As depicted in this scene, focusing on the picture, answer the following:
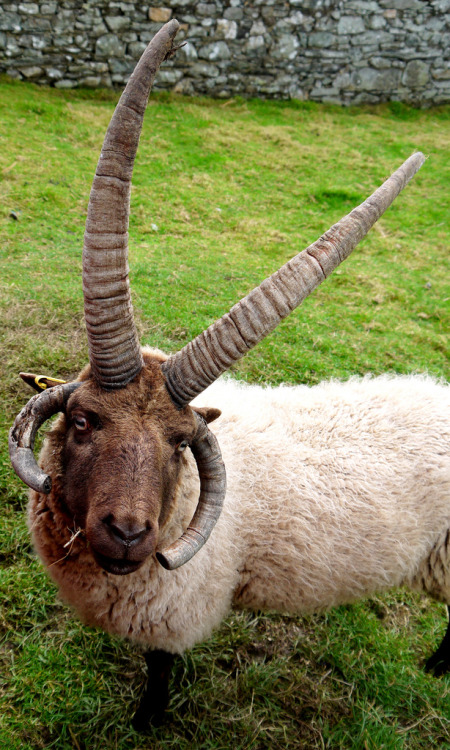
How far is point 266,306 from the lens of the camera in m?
2.27

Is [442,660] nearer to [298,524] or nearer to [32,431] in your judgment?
[298,524]

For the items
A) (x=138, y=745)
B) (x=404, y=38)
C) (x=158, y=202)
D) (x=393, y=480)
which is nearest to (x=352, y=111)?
(x=404, y=38)

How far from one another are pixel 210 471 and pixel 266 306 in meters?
0.93

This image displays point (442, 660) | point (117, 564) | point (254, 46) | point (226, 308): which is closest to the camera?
point (117, 564)

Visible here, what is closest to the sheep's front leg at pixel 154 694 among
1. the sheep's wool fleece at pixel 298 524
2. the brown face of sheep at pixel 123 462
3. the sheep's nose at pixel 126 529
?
the sheep's wool fleece at pixel 298 524

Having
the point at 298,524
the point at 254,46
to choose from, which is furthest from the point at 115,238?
the point at 254,46

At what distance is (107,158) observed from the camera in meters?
2.00

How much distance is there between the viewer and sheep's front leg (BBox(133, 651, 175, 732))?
314 centimetres

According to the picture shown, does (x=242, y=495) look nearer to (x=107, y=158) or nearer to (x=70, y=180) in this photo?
(x=107, y=158)

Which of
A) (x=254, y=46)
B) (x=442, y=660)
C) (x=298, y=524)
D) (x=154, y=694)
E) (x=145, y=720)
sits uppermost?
(x=254, y=46)

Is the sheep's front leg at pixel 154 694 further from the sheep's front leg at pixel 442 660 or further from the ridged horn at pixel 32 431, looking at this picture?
the sheep's front leg at pixel 442 660

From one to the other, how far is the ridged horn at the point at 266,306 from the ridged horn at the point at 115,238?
0.27 m

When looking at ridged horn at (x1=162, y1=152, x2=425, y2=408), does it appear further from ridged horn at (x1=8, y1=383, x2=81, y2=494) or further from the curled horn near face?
ridged horn at (x1=8, y1=383, x2=81, y2=494)

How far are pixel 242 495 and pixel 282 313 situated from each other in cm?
147
